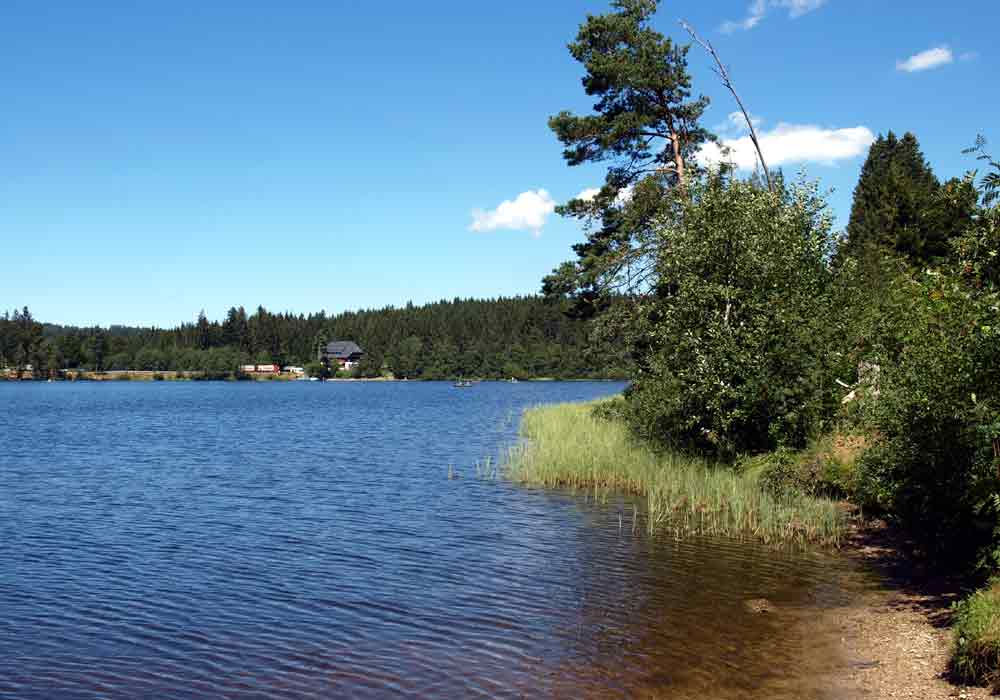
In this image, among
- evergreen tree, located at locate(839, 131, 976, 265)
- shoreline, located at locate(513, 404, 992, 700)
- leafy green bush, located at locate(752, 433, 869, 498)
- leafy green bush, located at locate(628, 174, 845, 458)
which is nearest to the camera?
shoreline, located at locate(513, 404, 992, 700)

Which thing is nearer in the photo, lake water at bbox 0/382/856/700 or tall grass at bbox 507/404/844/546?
lake water at bbox 0/382/856/700

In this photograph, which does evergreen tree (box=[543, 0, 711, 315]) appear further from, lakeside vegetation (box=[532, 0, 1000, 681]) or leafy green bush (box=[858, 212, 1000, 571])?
leafy green bush (box=[858, 212, 1000, 571])

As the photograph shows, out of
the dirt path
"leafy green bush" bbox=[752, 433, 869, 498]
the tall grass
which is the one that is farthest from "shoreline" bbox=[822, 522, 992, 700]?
"leafy green bush" bbox=[752, 433, 869, 498]

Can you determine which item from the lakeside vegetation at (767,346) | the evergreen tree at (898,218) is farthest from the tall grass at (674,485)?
the evergreen tree at (898,218)

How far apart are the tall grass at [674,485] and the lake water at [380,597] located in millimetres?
1179

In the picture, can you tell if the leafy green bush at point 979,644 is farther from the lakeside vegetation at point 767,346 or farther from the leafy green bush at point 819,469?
the leafy green bush at point 819,469

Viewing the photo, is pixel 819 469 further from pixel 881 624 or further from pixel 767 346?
pixel 881 624

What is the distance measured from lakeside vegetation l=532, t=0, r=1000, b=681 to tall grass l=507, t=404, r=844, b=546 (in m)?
0.11

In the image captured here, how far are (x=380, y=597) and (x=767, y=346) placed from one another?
15060 mm

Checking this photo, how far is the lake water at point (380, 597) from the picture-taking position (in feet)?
39.8

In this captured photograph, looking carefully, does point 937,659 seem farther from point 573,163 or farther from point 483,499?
point 573,163

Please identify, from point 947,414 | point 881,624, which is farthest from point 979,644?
point 947,414

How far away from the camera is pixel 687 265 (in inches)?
1093

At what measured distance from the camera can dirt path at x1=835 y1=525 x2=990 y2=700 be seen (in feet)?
36.3
